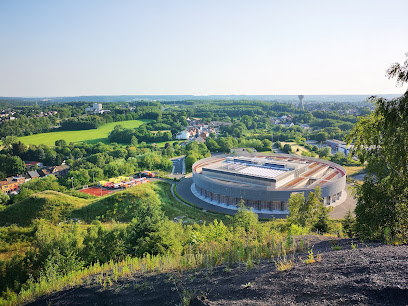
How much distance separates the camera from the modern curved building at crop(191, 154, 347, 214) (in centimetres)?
3422

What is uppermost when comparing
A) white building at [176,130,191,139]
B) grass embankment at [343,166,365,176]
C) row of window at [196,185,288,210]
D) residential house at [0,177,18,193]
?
white building at [176,130,191,139]

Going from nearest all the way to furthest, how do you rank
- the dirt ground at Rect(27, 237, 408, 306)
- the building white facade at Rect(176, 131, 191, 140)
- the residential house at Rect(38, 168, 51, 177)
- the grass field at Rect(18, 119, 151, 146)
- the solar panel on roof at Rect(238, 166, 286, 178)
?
the dirt ground at Rect(27, 237, 408, 306) → the solar panel on roof at Rect(238, 166, 286, 178) → the residential house at Rect(38, 168, 51, 177) → the grass field at Rect(18, 119, 151, 146) → the building white facade at Rect(176, 131, 191, 140)

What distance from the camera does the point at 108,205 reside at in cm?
3288

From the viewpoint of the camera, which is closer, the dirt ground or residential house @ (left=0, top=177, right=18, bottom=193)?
the dirt ground

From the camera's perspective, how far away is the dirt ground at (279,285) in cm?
656

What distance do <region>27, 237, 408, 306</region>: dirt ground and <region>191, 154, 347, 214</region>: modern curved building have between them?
23.7 metres

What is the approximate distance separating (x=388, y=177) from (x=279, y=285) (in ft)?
25.9

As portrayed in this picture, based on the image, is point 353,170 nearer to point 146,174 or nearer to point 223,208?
point 223,208

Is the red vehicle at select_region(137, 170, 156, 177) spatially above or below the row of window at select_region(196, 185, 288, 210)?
below

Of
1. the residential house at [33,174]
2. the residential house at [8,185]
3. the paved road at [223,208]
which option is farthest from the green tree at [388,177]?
the residential house at [33,174]

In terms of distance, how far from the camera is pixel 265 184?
36.1 meters

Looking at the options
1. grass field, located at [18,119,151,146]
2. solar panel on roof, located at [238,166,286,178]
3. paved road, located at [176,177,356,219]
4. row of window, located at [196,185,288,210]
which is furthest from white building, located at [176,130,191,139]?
row of window, located at [196,185,288,210]

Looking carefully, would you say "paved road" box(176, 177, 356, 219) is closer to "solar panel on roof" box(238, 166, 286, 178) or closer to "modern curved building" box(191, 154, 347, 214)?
"modern curved building" box(191, 154, 347, 214)

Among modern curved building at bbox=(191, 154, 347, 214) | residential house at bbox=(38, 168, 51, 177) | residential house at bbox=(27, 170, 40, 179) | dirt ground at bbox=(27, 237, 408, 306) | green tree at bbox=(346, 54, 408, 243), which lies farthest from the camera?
residential house at bbox=(38, 168, 51, 177)
